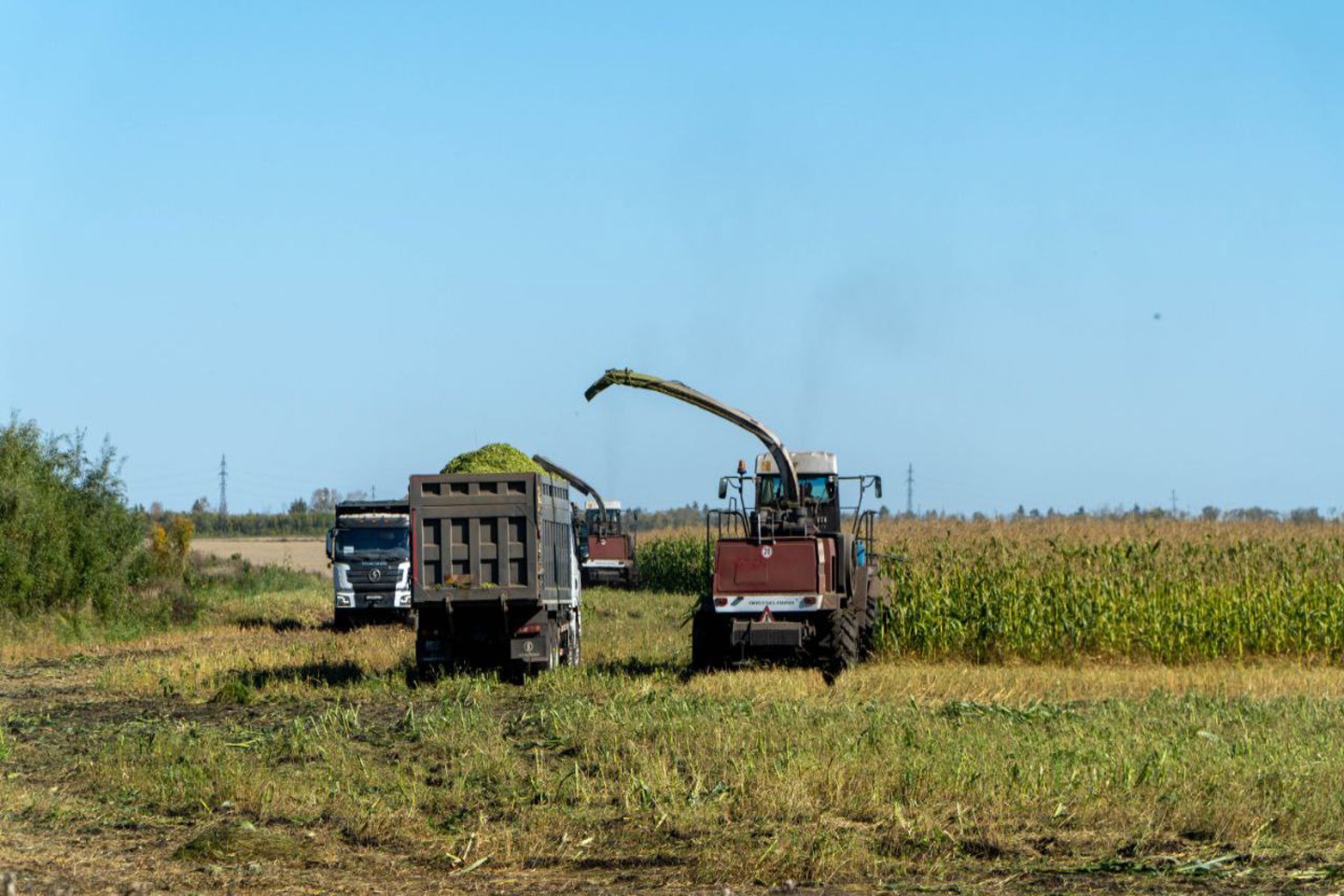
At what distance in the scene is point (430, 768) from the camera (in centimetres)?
1388

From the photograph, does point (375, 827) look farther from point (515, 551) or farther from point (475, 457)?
point (475, 457)

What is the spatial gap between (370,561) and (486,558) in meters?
13.0

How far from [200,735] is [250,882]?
19.6 feet

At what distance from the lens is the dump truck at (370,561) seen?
105 feet

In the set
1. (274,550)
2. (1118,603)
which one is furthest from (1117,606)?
(274,550)

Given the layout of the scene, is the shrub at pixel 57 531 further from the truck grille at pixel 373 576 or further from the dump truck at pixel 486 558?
the dump truck at pixel 486 558

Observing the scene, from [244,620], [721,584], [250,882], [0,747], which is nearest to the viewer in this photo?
[250,882]

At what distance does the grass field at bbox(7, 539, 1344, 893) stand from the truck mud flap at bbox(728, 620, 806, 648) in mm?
528

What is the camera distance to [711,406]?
22.3 m

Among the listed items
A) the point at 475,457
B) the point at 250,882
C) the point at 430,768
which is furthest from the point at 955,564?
the point at 250,882

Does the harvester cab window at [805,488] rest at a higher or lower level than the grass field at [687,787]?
higher

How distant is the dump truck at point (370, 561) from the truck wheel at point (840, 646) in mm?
13638

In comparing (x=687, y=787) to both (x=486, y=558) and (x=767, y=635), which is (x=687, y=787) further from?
(x=486, y=558)

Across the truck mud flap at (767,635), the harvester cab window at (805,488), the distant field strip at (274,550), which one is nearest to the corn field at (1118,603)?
the harvester cab window at (805,488)
